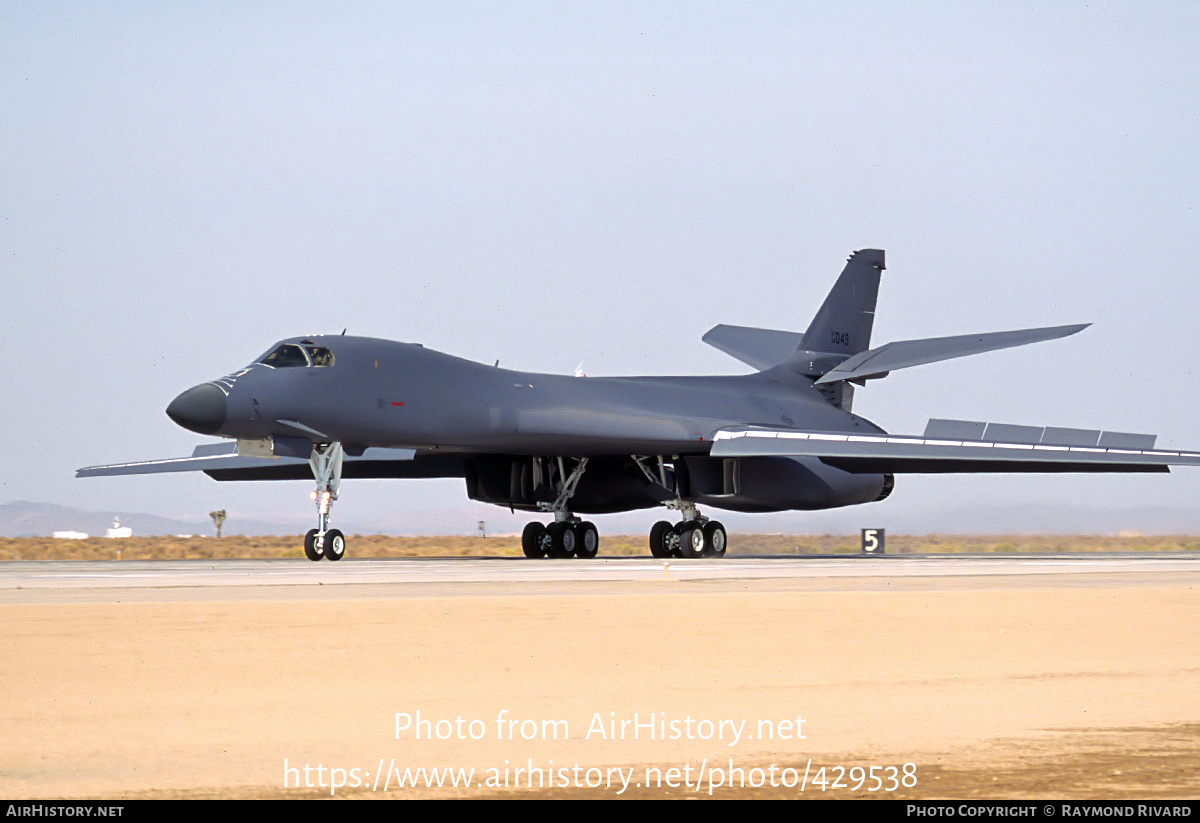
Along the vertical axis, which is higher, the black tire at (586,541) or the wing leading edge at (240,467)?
the wing leading edge at (240,467)

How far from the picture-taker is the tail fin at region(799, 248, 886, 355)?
34312mm

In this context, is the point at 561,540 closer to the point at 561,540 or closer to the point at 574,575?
the point at 561,540

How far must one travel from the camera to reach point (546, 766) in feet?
19.3

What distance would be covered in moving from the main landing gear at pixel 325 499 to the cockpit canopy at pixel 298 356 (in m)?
1.31

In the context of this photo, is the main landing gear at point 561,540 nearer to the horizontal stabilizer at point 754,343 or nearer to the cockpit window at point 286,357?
the cockpit window at point 286,357

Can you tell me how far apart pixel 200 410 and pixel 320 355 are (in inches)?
85.6

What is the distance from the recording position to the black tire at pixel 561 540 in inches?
1067

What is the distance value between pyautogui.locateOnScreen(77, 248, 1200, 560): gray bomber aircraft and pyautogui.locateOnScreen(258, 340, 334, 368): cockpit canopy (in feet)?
0.07
